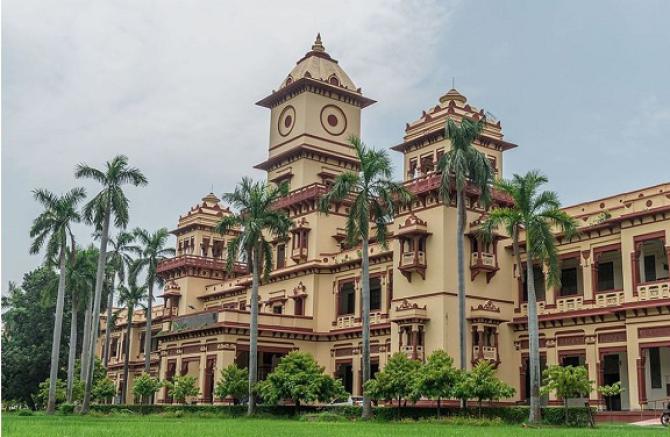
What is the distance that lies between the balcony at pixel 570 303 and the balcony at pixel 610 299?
3.49 ft

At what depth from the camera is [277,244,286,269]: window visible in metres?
56.8

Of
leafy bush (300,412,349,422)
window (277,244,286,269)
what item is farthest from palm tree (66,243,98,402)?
leafy bush (300,412,349,422)

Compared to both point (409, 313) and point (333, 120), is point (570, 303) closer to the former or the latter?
point (409, 313)

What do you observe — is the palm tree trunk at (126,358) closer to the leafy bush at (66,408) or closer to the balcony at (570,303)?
the leafy bush at (66,408)

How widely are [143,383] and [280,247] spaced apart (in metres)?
14.2

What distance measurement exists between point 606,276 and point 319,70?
29.1 metres

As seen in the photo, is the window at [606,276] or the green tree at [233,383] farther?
the green tree at [233,383]

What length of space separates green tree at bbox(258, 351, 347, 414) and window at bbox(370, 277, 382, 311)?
974cm

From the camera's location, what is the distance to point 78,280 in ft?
186

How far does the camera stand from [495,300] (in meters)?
42.5

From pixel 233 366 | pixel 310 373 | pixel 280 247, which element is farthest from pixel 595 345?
pixel 280 247

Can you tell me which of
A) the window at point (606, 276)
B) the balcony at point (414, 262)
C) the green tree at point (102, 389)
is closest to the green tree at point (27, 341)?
the green tree at point (102, 389)

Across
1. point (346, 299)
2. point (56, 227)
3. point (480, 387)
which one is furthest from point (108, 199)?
point (480, 387)

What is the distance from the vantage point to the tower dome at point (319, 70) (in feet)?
195
